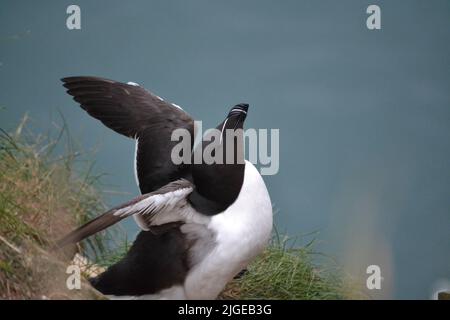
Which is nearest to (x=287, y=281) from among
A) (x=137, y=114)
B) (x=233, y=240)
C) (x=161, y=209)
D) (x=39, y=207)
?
(x=233, y=240)

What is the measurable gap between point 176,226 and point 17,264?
73 centimetres

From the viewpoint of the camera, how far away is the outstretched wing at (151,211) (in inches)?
113

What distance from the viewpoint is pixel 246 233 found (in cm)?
324

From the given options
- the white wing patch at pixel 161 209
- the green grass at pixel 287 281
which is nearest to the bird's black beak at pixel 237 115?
the white wing patch at pixel 161 209

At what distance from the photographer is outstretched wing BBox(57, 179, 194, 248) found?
113 inches

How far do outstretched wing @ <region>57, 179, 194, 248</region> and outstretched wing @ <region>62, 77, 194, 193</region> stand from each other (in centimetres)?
40

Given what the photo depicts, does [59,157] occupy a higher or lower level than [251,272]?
higher

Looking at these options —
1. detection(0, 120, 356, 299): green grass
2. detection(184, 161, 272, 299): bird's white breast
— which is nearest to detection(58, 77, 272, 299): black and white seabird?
detection(184, 161, 272, 299): bird's white breast

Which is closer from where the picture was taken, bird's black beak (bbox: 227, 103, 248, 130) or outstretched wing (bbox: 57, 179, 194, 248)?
Answer: outstretched wing (bbox: 57, 179, 194, 248)

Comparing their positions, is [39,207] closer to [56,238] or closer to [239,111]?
[56,238]

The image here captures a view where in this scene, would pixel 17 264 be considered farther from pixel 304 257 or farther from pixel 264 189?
pixel 304 257

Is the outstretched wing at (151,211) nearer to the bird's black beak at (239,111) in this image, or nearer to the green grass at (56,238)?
the green grass at (56,238)

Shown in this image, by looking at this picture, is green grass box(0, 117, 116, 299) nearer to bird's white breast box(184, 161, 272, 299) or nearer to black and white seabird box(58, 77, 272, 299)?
black and white seabird box(58, 77, 272, 299)
